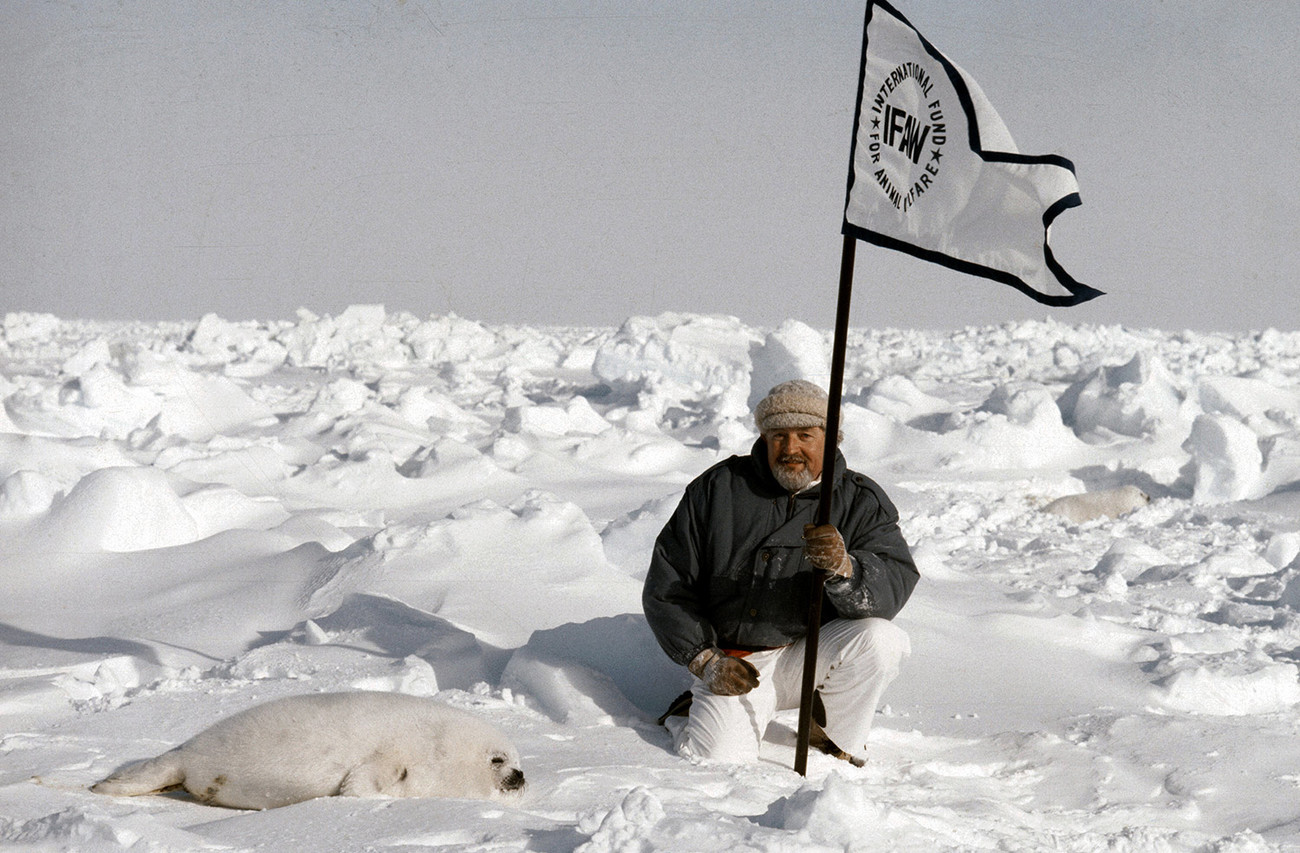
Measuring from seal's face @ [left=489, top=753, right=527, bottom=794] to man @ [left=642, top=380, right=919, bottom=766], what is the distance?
628 mm

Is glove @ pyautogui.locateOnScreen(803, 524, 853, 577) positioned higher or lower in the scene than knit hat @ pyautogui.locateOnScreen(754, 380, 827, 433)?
lower

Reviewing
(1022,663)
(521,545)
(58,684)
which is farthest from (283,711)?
(1022,663)

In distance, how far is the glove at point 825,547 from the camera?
9.12 ft

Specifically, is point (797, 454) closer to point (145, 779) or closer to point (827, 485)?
point (827, 485)

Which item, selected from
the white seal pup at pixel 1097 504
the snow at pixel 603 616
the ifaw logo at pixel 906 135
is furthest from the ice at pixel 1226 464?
the ifaw logo at pixel 906 135

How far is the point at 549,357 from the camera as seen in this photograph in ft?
68.6

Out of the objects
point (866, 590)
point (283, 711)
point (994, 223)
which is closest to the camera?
point (283, 711)

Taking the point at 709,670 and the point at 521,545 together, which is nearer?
the point at 709,670

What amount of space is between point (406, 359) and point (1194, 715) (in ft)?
60.7

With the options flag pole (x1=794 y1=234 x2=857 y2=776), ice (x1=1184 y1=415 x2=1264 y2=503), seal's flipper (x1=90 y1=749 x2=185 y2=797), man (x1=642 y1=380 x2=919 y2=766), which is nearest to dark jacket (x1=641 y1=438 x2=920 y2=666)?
man (x1=642 y1=380 x2=919 y2=766)

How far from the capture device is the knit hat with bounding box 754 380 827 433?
301 cm

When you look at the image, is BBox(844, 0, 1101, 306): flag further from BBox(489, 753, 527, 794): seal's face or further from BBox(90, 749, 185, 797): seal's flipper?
BBox(90, 749, 185, 797): seal's flipper

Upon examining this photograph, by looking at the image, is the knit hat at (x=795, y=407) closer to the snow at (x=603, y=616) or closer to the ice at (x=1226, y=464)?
the snow at (x=603, y=616)

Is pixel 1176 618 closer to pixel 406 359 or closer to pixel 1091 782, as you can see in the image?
pixel 1091 782
